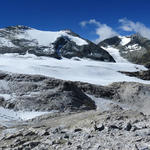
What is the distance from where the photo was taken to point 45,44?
109 metres

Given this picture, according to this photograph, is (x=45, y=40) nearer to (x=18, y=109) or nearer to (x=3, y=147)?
(x=18, y=109)

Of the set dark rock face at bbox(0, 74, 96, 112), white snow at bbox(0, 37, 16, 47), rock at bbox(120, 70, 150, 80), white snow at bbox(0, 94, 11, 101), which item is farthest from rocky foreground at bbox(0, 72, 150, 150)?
white snow at bbox(0, 37, 16, 47)

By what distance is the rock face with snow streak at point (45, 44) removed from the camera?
10200 centimetres

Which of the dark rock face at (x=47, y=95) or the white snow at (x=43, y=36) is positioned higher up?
the white snow at (x=43, y=36)

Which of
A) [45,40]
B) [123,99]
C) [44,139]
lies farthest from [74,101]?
[45,40]

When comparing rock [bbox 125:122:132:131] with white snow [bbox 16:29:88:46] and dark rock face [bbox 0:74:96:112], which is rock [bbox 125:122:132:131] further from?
white snow [bbox 16:29:88:46]

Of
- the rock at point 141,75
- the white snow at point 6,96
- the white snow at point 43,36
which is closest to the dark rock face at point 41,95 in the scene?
the white snow at point 6,96

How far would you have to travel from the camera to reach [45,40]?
112 meters

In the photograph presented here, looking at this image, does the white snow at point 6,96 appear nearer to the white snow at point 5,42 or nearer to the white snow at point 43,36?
the white snow at point 5,42

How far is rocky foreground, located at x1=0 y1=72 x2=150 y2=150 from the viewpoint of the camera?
1275 cm

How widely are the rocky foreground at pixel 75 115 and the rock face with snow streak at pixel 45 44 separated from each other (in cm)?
5763

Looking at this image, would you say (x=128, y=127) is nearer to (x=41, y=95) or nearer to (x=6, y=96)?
(x=41, y=95)

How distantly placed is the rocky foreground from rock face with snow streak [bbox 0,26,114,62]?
57.6 m

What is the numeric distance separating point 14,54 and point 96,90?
5737cm
